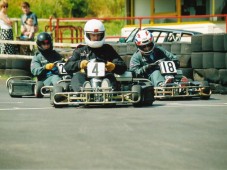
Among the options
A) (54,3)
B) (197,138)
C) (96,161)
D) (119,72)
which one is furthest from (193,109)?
(54,3)

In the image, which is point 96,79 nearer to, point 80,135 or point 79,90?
point 79,90

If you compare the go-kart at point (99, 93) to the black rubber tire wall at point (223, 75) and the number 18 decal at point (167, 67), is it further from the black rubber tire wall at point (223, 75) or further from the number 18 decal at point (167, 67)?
the black rubber tire wall at point (223, 75)

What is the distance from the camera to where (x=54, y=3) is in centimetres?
5416

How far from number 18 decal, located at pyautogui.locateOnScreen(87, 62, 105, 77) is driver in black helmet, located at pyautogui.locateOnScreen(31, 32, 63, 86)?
8.03 ft

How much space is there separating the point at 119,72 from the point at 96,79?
545 mm

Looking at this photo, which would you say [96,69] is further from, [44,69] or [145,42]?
[44,69]

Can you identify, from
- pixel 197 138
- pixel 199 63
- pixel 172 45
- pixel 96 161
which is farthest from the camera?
pixel 172 45

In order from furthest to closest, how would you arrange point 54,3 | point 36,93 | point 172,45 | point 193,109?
point 54,3 → point 172,45 → point 36,93 → point 193,109

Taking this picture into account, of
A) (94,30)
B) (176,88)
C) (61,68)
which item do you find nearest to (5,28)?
(61,68)

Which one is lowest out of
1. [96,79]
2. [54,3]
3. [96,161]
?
[96,161]

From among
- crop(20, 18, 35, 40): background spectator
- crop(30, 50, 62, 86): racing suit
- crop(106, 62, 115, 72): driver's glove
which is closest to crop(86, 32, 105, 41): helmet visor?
crop(106, 62, 115, 72): driver's glove

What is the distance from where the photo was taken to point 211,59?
15664 mm

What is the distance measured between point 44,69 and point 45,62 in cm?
47

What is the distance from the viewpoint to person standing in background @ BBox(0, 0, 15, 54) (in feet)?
68.6
